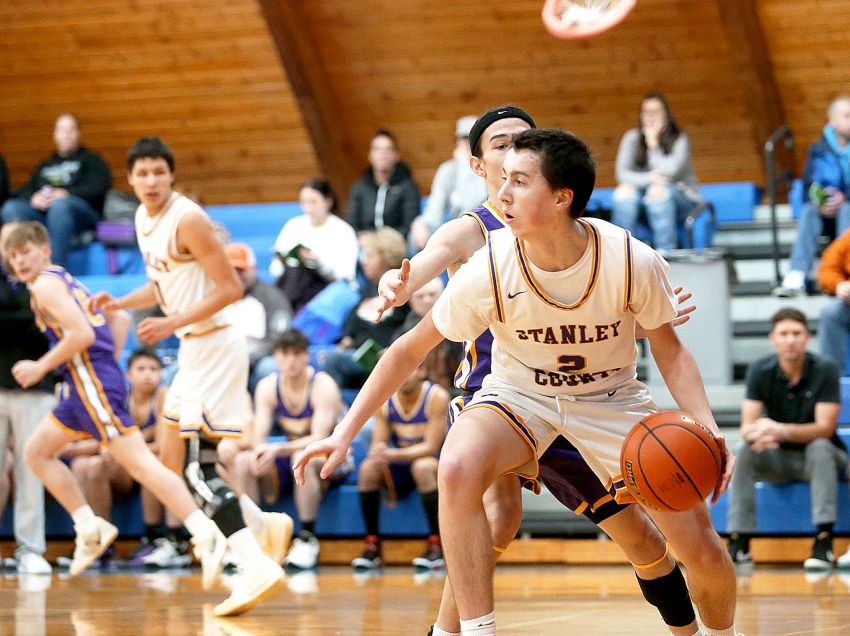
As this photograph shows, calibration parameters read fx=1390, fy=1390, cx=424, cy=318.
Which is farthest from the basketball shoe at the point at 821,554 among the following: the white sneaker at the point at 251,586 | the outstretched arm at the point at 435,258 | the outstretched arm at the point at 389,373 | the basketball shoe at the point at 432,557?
the outstretched arm at the point at 389,373

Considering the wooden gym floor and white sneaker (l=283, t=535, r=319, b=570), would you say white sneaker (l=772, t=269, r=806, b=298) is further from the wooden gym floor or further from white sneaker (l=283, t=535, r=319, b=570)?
white sneaker (l=283, t=535, r=319, b=570)

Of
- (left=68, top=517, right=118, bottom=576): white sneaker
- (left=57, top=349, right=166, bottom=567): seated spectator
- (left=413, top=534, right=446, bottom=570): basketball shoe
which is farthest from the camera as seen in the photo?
(left=57, top=349, right=166, bottom=567): seated spectator

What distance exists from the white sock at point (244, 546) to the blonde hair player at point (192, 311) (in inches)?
1.2

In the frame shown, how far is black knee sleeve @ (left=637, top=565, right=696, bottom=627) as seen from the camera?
404 cm

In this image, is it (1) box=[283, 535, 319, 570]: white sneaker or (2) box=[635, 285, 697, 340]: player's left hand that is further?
(1) box=[283, 535, 319, 570]: white sneaker

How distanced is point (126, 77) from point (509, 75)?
3517mm

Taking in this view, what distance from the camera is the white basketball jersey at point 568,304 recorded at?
3746 millimetres

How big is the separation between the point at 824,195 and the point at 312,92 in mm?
4768

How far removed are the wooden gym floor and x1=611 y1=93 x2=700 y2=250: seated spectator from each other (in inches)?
107

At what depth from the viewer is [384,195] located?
10961mm

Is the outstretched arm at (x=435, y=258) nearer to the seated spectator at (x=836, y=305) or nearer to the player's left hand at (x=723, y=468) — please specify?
the player's left hand at (x=723, y=468)

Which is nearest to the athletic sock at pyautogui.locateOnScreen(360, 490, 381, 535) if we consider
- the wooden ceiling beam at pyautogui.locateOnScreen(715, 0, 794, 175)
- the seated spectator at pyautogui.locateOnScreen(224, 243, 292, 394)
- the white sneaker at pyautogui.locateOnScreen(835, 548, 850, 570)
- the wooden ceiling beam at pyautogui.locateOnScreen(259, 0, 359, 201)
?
the seated spectator at pyautogui.locateOnScreen(224, 243, 292, 394)

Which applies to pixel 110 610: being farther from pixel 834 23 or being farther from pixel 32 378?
pixel 834 23

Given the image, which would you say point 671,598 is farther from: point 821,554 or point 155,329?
point 821,554
